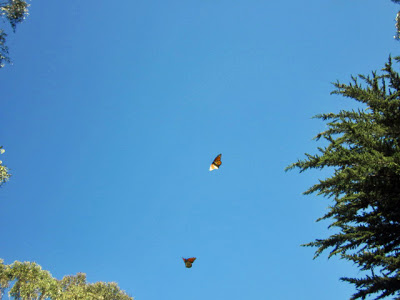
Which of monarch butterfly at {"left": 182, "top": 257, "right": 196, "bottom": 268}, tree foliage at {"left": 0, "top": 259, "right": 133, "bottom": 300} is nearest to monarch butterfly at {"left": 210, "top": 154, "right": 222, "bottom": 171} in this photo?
monarch butterfly at {"left": 182, "top": 257, "right": 196, "bottom": 268}

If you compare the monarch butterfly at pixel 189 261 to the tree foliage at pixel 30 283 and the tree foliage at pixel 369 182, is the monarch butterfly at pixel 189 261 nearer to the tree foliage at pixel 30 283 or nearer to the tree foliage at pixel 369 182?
the tree foliage at pixel 369 182

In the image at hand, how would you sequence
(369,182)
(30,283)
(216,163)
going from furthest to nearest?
1. (30,283)
2. (216,163)
3. (369,182)

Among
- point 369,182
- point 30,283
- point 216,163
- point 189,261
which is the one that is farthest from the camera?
point 30,283

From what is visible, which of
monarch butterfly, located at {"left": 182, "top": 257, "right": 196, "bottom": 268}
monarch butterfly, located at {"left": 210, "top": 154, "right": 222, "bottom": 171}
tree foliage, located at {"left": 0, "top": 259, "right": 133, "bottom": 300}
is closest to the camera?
monarch butterfly, located at {"left": 182, "top": 257, "right": 196, "bottom": 268}

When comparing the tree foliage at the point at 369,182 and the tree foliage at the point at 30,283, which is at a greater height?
the tree foliage at the point at 30,283

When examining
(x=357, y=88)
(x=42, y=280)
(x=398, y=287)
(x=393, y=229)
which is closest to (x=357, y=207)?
(x=393, y=229)

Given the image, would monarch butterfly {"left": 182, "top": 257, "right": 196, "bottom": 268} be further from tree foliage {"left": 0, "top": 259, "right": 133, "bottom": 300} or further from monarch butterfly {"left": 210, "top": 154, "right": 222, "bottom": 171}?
tree foliage {"left": 0, "top": 259, "right": 133, "bottom": 300}

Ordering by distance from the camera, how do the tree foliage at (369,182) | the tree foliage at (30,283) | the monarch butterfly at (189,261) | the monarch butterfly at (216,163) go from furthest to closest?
the tree foliage at (30,283) < the monarch butterfly at (216,163) < the monarch butterfly at (189,261) < the tree foliage at (369,182)

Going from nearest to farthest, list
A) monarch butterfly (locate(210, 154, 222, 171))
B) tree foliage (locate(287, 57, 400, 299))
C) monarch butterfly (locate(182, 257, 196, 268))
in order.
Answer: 1. tree foliage (locate(287, 57, 400, 299))
2. monarch butterfly (locate(182, 257, 196, 268))
3. monarch butterfly (locate(210, 154, 222, 171))

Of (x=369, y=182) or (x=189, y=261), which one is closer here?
(x=369, y=182)

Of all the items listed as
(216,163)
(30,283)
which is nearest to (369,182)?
(216,163)

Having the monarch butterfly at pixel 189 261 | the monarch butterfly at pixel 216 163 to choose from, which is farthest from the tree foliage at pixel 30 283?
the monarch butterfly at pixel 216 163

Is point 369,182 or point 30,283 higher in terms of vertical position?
point 30,283

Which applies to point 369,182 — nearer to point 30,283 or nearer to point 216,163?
point 216,163
